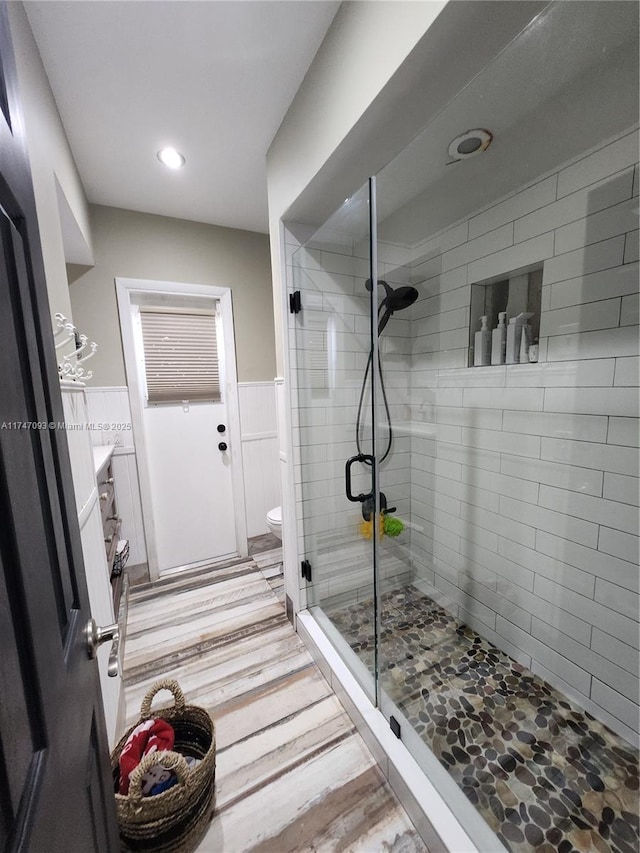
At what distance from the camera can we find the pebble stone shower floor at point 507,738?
3.36ft

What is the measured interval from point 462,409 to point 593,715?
4.58 feet

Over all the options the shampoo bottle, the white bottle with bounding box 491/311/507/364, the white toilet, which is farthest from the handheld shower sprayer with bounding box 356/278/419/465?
the white toilet

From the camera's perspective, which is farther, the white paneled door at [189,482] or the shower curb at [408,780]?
the white paneled door at [189,482]

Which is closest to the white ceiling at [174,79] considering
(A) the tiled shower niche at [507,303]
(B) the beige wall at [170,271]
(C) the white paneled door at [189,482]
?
(B) the beige wall at [170,271]

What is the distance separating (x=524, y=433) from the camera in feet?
5.03

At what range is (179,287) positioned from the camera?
2338 mm

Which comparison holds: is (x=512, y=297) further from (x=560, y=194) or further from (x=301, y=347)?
(x=301, y=347)

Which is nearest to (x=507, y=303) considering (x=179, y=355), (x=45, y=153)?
(x=45, y=153)

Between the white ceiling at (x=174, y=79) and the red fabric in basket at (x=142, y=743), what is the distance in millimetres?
2398

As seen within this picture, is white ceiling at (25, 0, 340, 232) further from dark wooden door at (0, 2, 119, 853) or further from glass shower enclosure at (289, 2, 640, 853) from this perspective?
dark wooden door at (0, 2, 119, 853)

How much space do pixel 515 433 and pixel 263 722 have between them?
1.71 m

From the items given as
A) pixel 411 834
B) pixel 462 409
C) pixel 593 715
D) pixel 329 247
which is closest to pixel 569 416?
pixel 462 409

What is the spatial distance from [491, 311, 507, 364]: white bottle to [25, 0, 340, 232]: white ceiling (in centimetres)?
132

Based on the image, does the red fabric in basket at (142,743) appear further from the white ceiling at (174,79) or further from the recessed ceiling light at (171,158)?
the recessed ceiling light at (171,158)
